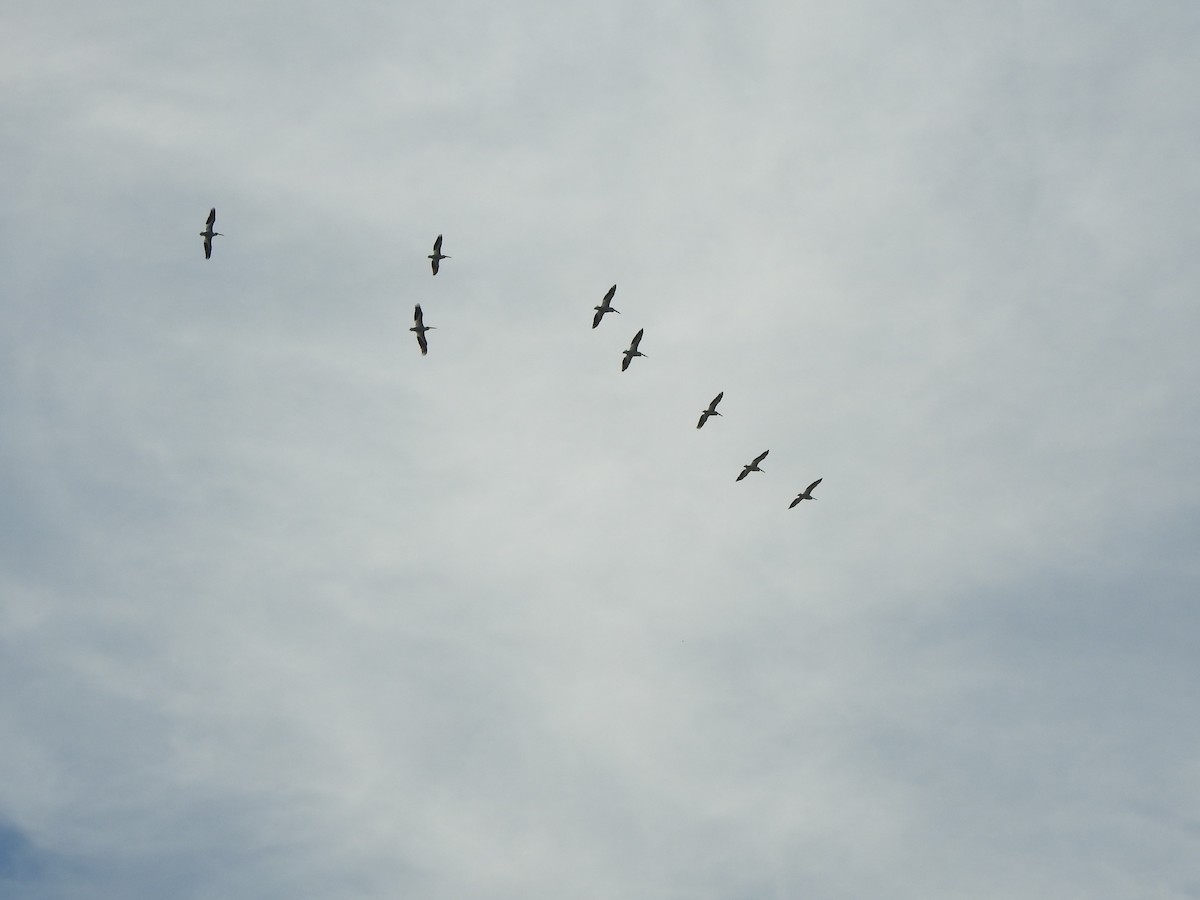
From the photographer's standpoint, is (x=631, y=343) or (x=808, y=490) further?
(x=808, y=490)

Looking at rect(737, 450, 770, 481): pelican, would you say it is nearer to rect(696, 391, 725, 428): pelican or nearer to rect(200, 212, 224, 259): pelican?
rect(696, 391, 725, 428): pelican

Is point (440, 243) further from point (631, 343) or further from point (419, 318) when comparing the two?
point (631, 343)

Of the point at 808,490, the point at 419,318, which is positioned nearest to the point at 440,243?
the point at 419,318

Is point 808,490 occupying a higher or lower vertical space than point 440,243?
lower

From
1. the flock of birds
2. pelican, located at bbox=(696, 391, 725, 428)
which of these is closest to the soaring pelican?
the flock of birds

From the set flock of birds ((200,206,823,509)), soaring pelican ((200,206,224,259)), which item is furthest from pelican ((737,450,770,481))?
soaring pelican ((200,206,224,259))

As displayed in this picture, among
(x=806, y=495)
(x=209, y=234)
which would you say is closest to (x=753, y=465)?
(x=806, y=495)

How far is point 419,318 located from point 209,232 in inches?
1118

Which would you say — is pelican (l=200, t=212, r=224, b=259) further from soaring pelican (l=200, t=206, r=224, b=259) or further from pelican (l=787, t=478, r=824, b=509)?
pelican (l=787, t=478, r=824, b=509)

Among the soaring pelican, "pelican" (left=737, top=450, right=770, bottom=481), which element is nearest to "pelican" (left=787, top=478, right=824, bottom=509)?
"pelican" (left=737, top=450, right=770, bottom=481)

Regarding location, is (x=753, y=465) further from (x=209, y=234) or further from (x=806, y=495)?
(x=209, y=234)

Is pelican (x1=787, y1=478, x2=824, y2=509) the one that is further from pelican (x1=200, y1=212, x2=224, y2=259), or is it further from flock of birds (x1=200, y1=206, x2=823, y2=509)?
pelican (x1=200, y1=212, x2=224, y2=259)

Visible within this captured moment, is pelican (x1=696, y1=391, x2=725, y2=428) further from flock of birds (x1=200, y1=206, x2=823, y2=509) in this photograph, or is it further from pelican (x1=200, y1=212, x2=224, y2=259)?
pelican (x1=200, y1=212, x2=224, y2=259)

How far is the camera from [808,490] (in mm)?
166625
